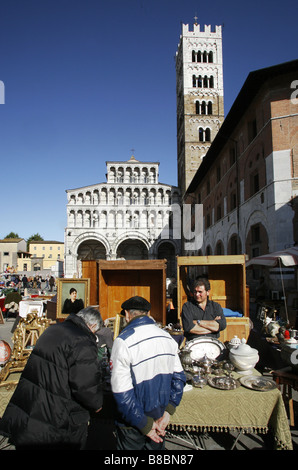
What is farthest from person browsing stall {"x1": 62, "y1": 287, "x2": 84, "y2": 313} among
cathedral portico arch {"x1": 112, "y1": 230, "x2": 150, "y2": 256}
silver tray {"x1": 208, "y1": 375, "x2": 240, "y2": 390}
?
cathedral portico arch {"x1": 112, "y1": 230, "x2": 150, "y2": 256}

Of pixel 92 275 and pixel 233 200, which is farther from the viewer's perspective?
pixel 233 200

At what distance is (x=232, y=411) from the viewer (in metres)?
2.67

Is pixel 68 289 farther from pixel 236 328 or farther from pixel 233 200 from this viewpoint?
pixel 233 200

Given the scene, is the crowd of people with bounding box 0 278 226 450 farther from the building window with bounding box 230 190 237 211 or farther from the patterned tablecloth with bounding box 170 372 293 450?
the building window with bounding box 230 190 237 211

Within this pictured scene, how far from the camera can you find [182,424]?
105 inches

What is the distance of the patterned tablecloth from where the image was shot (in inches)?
104

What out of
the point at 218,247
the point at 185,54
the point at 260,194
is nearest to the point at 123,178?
the point at 185,54

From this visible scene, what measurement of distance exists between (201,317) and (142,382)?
6.82 feet

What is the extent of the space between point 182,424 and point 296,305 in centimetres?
755

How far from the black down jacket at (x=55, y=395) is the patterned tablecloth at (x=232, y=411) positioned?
1.03 meters

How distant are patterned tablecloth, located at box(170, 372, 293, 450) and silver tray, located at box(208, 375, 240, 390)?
6 cm

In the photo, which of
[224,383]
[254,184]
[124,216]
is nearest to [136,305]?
[224,383]

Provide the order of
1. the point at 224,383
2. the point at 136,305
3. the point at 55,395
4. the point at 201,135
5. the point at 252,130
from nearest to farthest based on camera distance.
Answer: the point at 55,395 → the point at 136,305 → the point at 224,383 → the point at 252,130 → the point at 201,135
